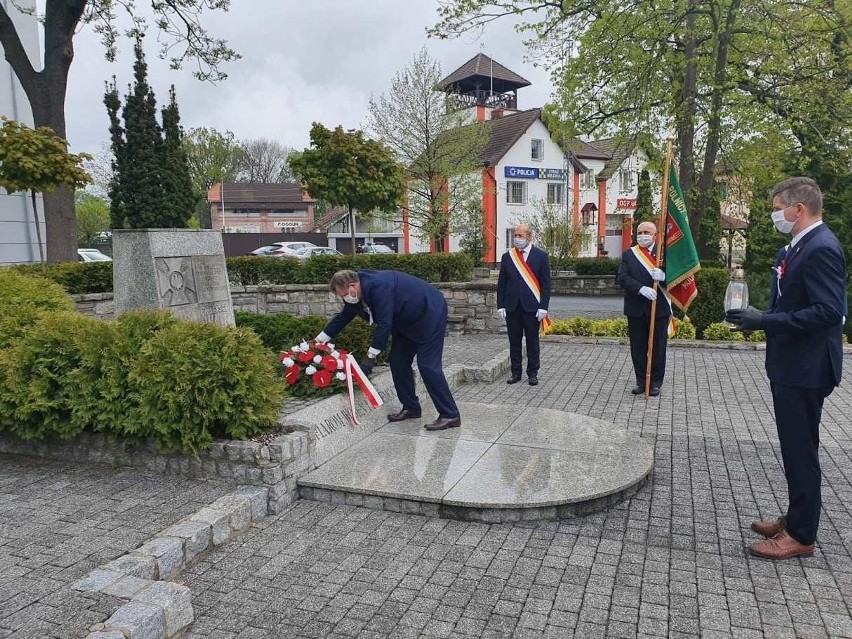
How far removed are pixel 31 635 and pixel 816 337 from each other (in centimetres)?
427

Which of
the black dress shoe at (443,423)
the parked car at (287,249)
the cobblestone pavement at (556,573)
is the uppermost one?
the parked car at (287,249)

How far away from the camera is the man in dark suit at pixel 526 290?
8.17 m

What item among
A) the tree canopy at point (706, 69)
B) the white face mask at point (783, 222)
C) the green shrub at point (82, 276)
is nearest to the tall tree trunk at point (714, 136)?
the tree canopy at point (706, 69)

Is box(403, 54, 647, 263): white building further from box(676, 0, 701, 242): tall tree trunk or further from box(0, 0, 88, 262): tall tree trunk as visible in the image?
box(0, 0, 88, 262): tall tree trunk

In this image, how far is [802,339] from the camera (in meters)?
3.57

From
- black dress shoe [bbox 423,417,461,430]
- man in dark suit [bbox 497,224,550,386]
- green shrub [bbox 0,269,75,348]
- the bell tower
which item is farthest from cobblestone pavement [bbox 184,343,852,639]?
the bell tower

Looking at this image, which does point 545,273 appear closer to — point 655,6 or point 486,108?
point 655,6

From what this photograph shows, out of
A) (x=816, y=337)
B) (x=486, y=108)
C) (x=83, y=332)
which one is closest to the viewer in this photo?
(x=816, y=337)

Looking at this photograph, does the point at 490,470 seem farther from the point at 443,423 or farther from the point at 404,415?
the point at 404,415

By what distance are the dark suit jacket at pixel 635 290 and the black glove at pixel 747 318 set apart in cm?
386

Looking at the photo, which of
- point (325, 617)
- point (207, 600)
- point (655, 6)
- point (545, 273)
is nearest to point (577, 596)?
point (325, 617)

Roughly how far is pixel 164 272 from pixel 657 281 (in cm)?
609

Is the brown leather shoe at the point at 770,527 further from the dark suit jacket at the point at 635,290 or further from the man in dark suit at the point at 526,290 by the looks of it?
the man in dark suit at the point at 526,290

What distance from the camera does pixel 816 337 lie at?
354cm
